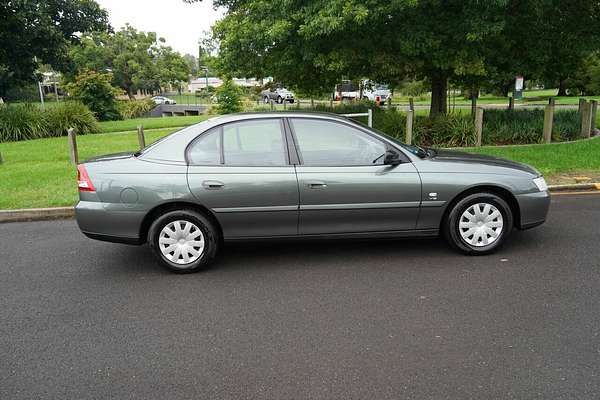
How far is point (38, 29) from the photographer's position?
19266 millimetres

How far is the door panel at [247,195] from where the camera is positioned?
4973mm

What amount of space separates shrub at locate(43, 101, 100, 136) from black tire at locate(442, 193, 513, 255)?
16956 millimetres

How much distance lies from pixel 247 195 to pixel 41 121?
1615 cm

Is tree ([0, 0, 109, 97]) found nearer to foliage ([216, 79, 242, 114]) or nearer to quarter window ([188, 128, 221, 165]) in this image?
foliage ([216, 79, 242, 114])

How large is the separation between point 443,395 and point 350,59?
10.0 metres

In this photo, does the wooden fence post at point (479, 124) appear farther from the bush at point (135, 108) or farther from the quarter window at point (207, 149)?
the bush at point (135, 108)

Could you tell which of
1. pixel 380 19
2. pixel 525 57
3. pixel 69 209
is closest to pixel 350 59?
pixel 380 19

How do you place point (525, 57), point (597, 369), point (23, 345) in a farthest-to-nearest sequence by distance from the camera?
point (525, 57) → point (23, 345) → point (597, 369)

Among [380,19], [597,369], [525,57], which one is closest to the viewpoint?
[597,369]

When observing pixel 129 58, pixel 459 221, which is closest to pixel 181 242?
pixel 459 221

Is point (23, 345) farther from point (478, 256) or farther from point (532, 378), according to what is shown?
point (478, 256)

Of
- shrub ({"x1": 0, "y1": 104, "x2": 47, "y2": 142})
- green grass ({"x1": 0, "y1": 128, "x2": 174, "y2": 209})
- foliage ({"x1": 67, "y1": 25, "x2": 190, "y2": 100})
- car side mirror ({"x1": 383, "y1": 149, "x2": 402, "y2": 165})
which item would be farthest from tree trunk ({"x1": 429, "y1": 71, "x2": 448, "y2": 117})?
foliage ({"x1": 67, "y1": 25, "x2": 190, "y2": 100})

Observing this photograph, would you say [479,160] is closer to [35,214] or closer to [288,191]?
[288,191]

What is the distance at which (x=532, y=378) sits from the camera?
3146mm
